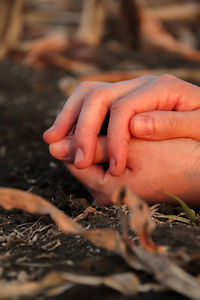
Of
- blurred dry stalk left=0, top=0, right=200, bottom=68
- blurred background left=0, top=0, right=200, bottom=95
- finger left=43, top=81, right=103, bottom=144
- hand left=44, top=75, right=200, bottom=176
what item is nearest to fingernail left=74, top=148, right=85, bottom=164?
hand left=44, top=75, right=200, bottom=176

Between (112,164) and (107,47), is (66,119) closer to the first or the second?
(112,164)

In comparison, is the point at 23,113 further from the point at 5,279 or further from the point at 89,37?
the point at 89,37

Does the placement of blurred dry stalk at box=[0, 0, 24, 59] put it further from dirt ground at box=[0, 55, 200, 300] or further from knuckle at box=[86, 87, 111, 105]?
knuckle at box=[86, 87, 111, 105]

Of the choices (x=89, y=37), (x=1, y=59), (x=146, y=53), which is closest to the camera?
(x=1, y=59)

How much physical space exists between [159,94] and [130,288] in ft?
2.18

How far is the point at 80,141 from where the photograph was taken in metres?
1.18

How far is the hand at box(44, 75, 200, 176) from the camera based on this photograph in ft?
Result: 3.77

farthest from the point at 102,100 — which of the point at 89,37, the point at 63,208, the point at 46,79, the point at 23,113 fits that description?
the point at 89,37

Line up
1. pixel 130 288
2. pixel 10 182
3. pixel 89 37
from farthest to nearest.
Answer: pixel 89 37 → pixel 10 182 → pixel 130 288

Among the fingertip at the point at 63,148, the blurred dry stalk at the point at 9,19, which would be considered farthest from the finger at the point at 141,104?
the blurred dry stalk at the point at 9,19

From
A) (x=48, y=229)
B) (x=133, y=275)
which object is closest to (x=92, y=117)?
(x=48, y=229)

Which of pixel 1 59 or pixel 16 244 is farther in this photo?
pixel 1 59

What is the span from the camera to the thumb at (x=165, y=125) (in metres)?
1.13

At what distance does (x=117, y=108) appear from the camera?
46.0 inches
